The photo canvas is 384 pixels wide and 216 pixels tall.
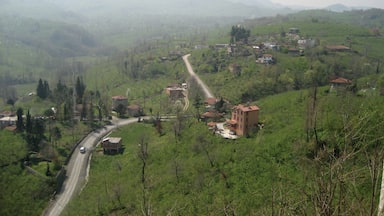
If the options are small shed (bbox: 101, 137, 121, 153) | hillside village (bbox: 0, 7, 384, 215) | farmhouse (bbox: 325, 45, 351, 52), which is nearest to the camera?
hillside village (bbox: 0, 7, 384, 215)

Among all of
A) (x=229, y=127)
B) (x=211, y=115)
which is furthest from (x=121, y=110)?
(x=229, y=127)

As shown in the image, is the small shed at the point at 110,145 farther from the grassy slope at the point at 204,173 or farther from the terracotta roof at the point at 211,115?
the terracotta roof at the point at 211,115

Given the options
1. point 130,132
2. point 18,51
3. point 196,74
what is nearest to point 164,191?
point 130,132

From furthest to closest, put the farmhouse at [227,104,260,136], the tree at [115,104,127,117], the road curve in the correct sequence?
the road curve < the tree at [115,104,127,117] < the farmhouse at [227,104,260,136]

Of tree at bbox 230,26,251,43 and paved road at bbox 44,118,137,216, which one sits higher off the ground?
tree at bbox 230,26,251,43

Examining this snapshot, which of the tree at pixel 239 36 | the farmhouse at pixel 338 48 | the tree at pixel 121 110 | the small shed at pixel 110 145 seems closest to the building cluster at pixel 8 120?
the small shed at pixel 110 145

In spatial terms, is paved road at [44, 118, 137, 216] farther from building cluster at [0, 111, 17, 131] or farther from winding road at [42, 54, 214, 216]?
building cluster at [0, 111, 17, 131]

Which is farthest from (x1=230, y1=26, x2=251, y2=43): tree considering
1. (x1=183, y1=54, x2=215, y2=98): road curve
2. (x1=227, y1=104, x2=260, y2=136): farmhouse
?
(x1=227, y1=104, x2=260, y2=136): farmhouse

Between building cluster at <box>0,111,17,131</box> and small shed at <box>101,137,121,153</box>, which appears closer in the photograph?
small shed at <box>101,137,121,153</box>
